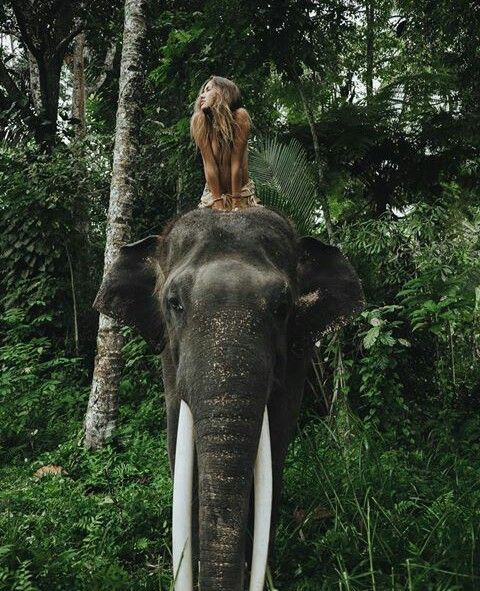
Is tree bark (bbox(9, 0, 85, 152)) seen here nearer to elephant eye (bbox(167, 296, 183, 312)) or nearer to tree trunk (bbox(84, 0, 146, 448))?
tree trunk (bbox(84, 0, 146, 448))

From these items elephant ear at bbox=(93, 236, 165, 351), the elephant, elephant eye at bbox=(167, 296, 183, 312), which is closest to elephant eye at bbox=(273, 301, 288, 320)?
the elephant

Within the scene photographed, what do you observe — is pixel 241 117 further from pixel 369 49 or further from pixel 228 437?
pixel 369 49

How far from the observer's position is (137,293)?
339 centimetres

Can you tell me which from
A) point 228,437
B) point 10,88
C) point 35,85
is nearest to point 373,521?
point 228,437

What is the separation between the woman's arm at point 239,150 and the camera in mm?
3348

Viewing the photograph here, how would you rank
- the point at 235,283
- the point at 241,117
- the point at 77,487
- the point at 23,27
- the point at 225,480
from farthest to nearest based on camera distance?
the point at 23,27
the point at 77,487
the point at 241,117
the point at 235,283
the point at 225,480

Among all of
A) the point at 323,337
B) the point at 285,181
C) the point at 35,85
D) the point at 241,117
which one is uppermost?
the point at 35,85

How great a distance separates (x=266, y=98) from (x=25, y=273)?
3.69 m

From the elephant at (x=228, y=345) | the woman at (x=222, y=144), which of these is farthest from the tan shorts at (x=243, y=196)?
the elephant at (x=228, y=345)

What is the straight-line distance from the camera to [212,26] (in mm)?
6496

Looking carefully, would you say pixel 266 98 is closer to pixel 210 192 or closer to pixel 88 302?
pixel 88 302

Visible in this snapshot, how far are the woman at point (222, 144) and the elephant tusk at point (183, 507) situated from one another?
4.08 ft

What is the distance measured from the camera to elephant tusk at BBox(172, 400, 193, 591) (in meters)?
2.34

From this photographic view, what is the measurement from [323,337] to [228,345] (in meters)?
2.69
